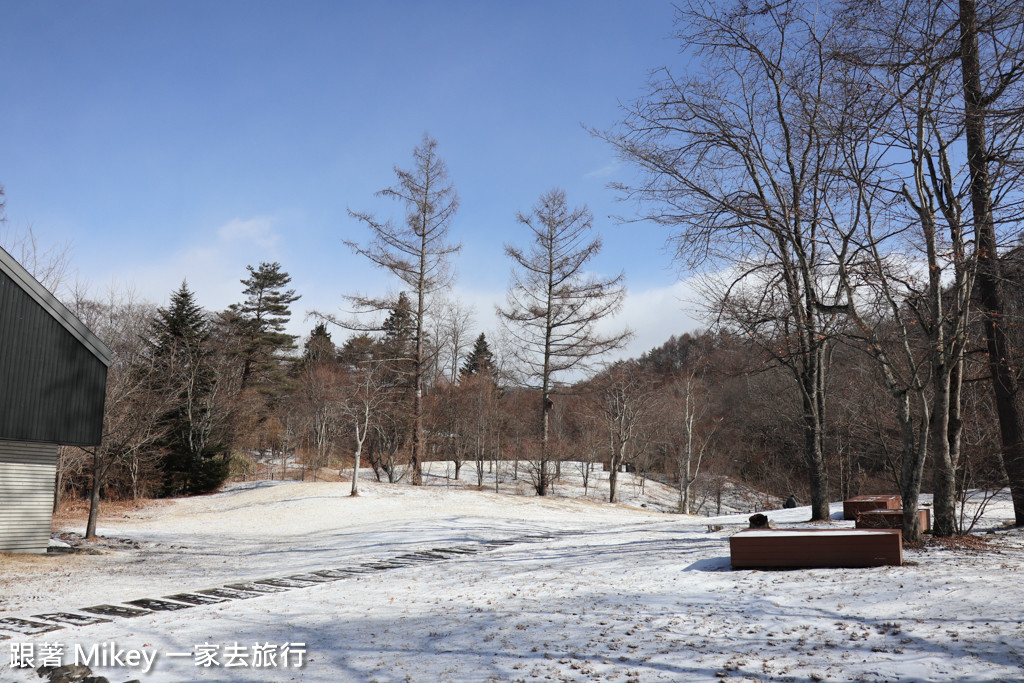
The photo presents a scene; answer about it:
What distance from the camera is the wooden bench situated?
27.8 ft

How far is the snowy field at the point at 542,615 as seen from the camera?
561cm

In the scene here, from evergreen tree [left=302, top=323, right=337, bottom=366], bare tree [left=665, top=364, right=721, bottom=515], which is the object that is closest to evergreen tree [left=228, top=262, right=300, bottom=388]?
evergreen tree [left=302, top=323, right=337, bottom=366]

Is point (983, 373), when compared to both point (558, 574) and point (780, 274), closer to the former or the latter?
point (780, 274)

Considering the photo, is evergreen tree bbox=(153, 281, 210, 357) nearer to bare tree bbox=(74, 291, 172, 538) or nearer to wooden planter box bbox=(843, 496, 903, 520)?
bare tree bbox=(74, 291, 172, 538)

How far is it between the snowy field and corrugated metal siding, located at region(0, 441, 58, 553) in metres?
1.33

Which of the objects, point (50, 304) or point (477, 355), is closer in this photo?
point (50, 304)

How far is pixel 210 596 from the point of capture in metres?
9.17

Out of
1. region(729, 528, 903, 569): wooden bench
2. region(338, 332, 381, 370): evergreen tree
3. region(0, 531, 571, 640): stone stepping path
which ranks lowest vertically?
region(0, 531, 571, 640): stone stepping path

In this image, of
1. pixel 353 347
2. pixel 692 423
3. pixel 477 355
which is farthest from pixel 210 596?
pixel 477 355

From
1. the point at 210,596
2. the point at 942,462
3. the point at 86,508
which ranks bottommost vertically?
the point at 86,508

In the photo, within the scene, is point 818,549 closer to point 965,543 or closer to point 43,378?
point 965,543

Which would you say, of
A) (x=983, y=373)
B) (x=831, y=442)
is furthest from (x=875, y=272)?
(x=831, y=442)

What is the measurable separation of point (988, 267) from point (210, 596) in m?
11.6

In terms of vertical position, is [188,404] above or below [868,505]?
above
